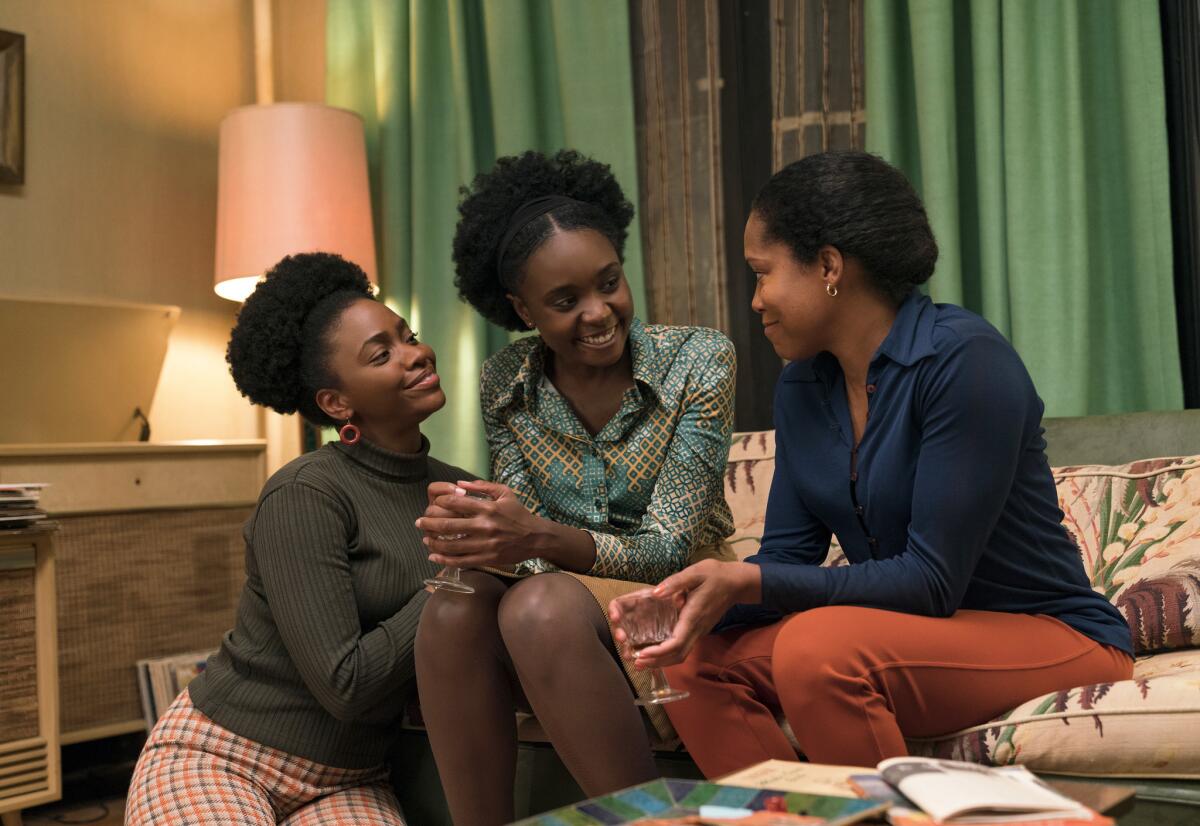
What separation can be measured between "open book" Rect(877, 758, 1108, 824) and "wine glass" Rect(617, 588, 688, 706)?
0.29 metres

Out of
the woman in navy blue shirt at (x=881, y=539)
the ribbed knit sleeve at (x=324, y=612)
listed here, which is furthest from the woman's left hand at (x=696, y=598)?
the ribbed knit sleeve at (x=324, y=612)

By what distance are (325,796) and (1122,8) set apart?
77.8 inches

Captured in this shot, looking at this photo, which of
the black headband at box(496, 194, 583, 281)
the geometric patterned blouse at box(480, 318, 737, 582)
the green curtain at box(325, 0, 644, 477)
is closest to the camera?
the geometric patterned blouse at box(480, 318, 737, 582)

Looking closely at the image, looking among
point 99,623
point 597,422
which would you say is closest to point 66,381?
point 99,623

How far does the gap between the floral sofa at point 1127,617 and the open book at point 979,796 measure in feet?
1.20

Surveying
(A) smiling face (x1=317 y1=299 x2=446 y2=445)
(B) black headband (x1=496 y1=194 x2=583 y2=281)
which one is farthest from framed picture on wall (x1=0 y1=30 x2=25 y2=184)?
(B) black headband (x1=496 y1=194 x2=583 y2=281)

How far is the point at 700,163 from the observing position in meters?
2.93

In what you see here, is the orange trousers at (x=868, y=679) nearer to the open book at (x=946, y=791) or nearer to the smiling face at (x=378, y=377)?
the open book at (x=946, y=791)

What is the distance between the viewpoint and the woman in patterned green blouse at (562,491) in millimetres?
1404

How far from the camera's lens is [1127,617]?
1594 mm

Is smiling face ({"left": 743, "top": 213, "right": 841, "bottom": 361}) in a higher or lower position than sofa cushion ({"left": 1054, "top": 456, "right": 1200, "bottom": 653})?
higher

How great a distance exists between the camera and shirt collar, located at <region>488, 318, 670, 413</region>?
1760 mm

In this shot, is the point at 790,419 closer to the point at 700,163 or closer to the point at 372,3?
the point at 700,163

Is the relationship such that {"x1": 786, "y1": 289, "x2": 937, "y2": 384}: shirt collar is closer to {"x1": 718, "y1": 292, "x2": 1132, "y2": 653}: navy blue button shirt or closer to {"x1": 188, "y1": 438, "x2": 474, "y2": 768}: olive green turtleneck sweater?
{"x1": 718, "y1": 292, "x2": 1132, "y2": 653}: navy blue button shirt
